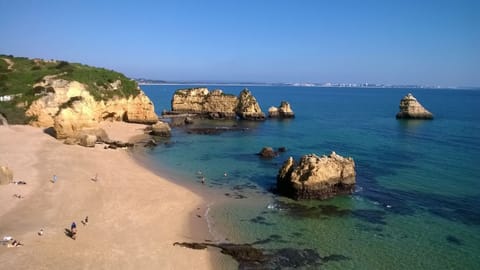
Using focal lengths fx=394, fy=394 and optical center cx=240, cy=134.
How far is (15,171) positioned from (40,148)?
33.6ft

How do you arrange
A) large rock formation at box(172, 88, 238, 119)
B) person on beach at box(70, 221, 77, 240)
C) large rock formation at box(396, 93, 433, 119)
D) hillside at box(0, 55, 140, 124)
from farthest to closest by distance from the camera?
large rock formation at box(396, 93, 433, 119) → large rock formation at box(172, 88, 238, 119) → hillside at box(0, 55, 140, 124) → person on beach at box(70, 221, 77, 240)

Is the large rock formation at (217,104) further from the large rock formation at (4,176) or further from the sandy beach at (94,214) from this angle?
the large rock formation at (4,176)

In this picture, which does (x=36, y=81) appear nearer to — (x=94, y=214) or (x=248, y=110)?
(x=94, y=214)

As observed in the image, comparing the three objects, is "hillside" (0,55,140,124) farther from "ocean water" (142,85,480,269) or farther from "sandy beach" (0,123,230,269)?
"ocean water" (142,85,480,269)

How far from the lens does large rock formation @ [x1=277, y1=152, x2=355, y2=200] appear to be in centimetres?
3131

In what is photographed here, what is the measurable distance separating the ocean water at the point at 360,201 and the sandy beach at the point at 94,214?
272 centimetres

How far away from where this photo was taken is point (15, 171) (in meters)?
→ 33.6

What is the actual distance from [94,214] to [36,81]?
41.1 m

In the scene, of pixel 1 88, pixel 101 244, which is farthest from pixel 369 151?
pixel 1 88

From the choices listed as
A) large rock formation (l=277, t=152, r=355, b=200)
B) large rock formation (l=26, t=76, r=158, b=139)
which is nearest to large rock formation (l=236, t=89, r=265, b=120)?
large rock formation (l=26, t=76, r=158, b=139)

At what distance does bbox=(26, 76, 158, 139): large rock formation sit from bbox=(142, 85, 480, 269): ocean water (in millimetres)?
10526

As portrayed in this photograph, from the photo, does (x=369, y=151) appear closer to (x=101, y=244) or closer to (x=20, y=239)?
(x=101, y=244)

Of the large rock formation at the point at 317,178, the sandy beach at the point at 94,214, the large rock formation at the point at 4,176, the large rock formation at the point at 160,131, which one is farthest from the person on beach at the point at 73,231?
the large rock formation at the point at 160,131

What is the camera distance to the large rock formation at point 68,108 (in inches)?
1954
